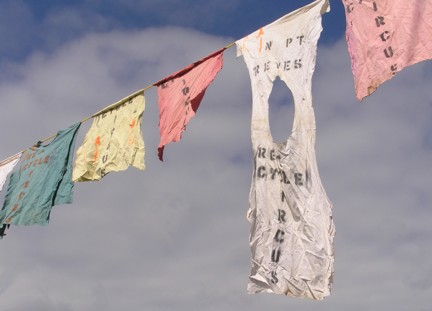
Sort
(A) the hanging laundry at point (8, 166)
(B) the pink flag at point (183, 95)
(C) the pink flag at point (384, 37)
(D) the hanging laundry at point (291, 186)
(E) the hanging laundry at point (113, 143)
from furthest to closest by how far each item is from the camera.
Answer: (A) the hanging laundry at point (8, 166) < (E) the hanging laundry at point (113, 143) < (B) the pink flag at point (183, 95) < (D) the hanging laundry at point (291, 186) < (C) the pink flag at point (384, 37)

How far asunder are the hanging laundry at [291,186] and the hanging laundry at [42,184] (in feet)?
10.9

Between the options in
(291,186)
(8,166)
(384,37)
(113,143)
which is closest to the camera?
(384,37)

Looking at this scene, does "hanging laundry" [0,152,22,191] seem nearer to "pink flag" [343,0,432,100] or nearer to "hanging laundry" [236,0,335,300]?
"hanging laundry" [236,0,335,300]

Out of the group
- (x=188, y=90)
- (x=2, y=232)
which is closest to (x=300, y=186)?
(x=188, y=90)

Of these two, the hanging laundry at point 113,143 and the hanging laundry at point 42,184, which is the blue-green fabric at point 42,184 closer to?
the hanging laundry at point 42,184

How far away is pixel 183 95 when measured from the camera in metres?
7.11

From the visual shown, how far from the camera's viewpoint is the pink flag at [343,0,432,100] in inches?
195

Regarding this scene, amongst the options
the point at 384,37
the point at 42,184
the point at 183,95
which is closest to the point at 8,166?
the point at 42,184

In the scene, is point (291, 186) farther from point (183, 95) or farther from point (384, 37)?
point (183, 95)

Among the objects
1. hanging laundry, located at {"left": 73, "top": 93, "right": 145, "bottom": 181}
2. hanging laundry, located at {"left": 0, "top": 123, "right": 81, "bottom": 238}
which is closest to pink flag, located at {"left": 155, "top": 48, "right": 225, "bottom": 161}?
hanging laundry, located at {"left": 73, "top": 93, "right": 145, "bottom": 181}

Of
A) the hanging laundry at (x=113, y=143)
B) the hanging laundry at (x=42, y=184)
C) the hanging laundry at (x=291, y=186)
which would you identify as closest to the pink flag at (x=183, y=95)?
the hanging laundry at (x=113, y=143)

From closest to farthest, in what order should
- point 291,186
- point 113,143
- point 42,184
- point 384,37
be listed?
point 384,37 < point 291,186 < point 113,143 < point 42,184

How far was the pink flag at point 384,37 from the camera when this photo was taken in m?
4.96

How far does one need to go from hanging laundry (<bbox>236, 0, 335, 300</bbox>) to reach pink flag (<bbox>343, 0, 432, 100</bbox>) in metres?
0.42
